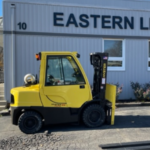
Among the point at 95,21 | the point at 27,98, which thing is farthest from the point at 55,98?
the point at 95,21

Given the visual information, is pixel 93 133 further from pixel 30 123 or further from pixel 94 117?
pixel 30 123

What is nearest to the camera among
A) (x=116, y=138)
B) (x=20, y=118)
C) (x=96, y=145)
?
(x=96, y=145)

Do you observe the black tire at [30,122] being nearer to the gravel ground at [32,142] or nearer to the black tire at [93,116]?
the gravel ground at [32,142]

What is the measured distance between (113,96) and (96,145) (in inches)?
67.0

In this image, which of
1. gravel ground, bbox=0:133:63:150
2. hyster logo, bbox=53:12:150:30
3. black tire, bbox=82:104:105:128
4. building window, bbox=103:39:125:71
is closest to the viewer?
gravel ground, bbox=0:133:63:150

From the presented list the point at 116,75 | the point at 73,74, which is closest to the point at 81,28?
the point at 116,75

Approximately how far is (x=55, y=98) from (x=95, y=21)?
18.3 ft

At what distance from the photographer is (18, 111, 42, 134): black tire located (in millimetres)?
5453

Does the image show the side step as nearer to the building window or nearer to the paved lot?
the paved lot

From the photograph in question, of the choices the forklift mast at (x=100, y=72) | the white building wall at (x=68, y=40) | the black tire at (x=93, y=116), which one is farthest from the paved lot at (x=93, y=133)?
the white building wall at (x=68, y=40)

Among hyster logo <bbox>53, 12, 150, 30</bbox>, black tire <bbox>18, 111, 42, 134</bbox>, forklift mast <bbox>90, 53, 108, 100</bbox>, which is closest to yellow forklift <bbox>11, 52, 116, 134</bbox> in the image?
black tire <bbox>18, 111, 42, 134</bbox>

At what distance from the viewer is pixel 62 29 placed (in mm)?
9555

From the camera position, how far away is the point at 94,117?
588 centimetres

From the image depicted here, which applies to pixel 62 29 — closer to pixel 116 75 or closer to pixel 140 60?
pixel 116 75
